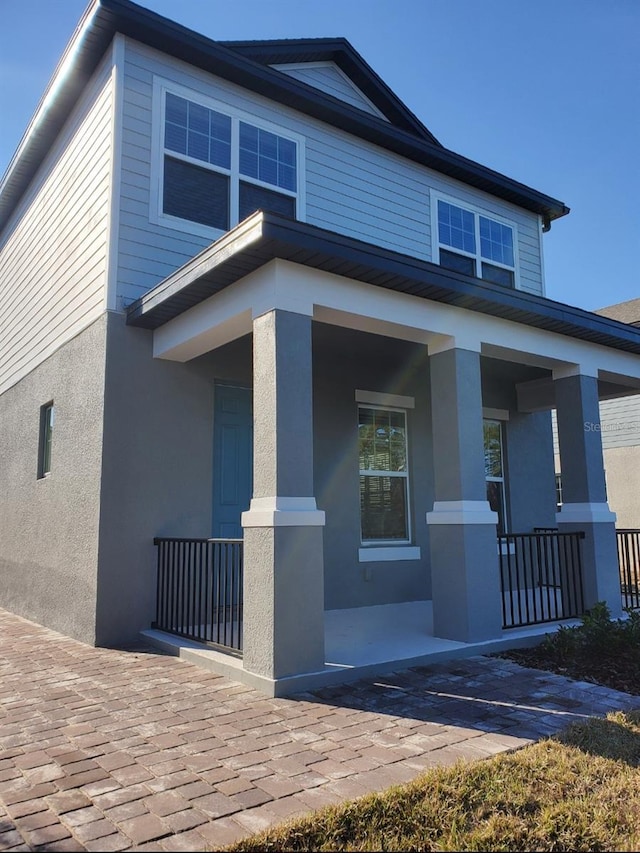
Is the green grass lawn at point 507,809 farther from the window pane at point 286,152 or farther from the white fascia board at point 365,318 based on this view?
the window pane at point 286,152

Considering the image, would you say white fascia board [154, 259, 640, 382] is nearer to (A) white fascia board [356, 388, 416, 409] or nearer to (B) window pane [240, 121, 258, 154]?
(A) white fascia board [356, 388, 416, 409]

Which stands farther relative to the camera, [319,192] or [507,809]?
[319,192]

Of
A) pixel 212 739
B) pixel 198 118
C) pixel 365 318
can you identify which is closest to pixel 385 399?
pixel 365 318

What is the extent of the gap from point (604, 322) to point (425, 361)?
222cm

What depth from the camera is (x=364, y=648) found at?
5.60 m

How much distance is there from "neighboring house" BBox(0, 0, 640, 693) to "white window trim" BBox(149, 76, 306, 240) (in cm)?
3

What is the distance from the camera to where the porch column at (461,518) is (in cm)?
588

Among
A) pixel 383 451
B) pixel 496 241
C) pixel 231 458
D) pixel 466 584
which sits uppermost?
pixel 496 241

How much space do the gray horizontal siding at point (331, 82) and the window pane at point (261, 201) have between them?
2178mm

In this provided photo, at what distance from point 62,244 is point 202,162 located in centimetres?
226

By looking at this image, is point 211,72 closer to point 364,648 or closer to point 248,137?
point 248,137

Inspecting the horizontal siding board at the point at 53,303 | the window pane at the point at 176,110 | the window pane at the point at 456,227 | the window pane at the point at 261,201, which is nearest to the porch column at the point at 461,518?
the window pane at the point at 261,201

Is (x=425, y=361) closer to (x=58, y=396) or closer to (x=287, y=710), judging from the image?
(x=58, y=396)

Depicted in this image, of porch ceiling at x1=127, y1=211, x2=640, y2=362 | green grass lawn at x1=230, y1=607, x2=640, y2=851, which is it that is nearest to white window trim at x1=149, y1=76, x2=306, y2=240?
porch ceiling at x1=127, y1=211, x2=640, y2=362
